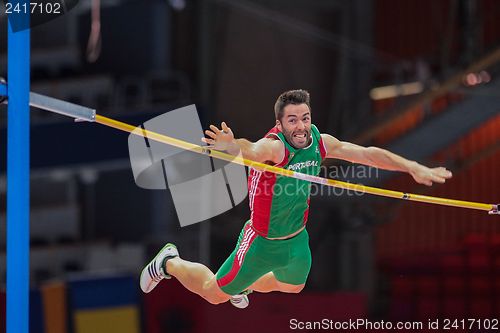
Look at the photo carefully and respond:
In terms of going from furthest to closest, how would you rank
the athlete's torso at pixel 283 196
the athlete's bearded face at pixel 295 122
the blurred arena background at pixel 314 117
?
the blurred arena background at pixel 314 117 < the athlete's torso at pixel 283 196 < the athlete's bearded face at pixel 295 122

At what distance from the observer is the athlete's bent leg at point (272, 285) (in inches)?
285

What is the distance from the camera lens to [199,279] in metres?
7.38

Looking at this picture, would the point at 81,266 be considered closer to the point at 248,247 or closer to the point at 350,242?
the point at 350,242

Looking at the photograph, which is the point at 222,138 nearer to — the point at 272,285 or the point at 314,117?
the point at 272,285

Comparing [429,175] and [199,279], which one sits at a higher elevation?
[429,175]

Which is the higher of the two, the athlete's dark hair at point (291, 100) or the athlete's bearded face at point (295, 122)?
the athlete's dark hair at point (291, 100)

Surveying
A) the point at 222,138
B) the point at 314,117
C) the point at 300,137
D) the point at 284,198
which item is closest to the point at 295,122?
the point at 300,137

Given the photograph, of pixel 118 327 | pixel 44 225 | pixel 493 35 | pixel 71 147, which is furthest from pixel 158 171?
pixel 493 35

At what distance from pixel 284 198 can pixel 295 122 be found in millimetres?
536

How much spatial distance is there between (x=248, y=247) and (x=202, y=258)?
4528mm

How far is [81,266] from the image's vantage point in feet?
44.0

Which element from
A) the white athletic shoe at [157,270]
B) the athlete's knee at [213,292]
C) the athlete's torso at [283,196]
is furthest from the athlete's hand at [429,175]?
the white athletic shoe at [157,270]

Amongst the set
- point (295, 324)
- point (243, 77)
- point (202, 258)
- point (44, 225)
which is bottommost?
point (295, 324)

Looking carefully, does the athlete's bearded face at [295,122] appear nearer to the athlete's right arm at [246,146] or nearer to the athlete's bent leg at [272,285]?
the athlete's right arm at [246,146]
